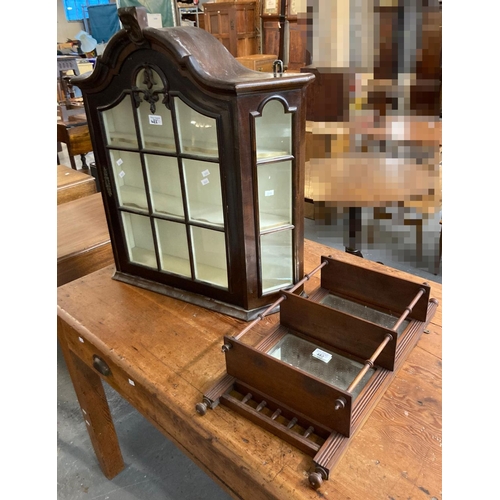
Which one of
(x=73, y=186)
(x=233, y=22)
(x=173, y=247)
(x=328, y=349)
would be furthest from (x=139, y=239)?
(x=233, y=22)

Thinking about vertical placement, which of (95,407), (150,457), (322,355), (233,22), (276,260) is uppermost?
(233,22)

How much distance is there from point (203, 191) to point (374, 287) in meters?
0.44

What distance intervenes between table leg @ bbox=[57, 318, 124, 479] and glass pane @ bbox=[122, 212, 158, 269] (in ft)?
0.84

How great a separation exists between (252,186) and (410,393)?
0.50 m

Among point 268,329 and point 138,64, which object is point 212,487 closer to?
point 268,329

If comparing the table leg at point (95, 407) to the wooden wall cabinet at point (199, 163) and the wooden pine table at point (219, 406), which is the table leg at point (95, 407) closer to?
the wooden pine table at point (219, 406)

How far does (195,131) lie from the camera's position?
90cm

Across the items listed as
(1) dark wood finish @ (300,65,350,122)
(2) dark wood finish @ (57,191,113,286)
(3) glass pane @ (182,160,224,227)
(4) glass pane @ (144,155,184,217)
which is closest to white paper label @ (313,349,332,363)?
(3) glass pane @ (182,160,224,227)

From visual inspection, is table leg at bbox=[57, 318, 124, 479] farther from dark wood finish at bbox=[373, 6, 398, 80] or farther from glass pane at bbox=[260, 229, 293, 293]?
dark wood finish at bbox=[373, 6, 398, 80]

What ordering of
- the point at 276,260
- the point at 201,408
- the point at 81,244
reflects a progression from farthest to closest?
the point at 81,244 < the point at 276,260 < the point at 201,408

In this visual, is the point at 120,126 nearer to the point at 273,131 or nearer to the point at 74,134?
the point at 273,131

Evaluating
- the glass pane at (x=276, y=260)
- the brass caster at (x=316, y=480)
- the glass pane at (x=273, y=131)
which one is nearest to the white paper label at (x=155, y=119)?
the glass pane at (x=273, y=131)

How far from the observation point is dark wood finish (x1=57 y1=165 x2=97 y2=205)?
2.16 meters

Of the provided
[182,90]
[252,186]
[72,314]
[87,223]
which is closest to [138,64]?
[182,90]
